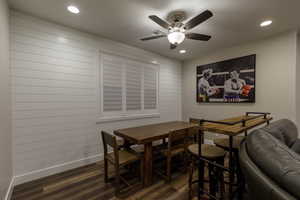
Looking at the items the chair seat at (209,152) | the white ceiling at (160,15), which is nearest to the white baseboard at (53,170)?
the chair seat at (209,152)

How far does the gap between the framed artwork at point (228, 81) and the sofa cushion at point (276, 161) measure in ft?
7.35

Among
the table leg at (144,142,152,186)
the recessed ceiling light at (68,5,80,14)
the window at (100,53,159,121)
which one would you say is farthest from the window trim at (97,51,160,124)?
the table leg at (144,142,152,186)

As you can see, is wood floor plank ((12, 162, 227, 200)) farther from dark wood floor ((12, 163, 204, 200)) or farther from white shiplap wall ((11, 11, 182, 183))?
white shiplap wall ((11, 11, 182, 183))

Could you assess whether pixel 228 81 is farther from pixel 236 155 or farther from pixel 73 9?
pixel 73 9

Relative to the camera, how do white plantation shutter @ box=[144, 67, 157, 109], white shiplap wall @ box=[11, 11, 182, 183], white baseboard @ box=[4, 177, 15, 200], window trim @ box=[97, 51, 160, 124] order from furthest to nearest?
white plantation shutter @ box=[144, 67, 157, 109] → window trim @ box=[97, 51, 160, 124] → white shiplap wall @ box=[11, 11, 182, 183] → white baseboard @ box=[4, 177, 15, 200]

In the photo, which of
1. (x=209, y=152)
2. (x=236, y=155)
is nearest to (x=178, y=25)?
(x=209, y=152)

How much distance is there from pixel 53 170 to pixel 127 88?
6.82ft

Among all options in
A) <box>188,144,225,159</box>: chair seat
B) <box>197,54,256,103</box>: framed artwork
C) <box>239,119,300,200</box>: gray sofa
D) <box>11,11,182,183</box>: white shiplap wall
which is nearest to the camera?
<box>239,119,300,200</box>: gray sofa

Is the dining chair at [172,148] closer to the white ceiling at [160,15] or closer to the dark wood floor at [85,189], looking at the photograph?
the dark wood floor at [85,189]

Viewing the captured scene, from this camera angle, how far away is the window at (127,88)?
9.73ft

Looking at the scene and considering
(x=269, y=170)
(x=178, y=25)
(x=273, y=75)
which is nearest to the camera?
(x=269, y=170)

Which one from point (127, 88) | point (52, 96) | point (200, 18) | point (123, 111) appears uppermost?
point (200, 18)

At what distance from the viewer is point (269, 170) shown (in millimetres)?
925

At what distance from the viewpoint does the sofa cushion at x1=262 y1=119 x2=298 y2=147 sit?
156 cm
